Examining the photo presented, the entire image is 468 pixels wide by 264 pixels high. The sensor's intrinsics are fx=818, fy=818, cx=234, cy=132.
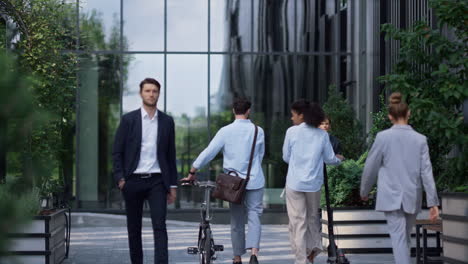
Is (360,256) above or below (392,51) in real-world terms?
below

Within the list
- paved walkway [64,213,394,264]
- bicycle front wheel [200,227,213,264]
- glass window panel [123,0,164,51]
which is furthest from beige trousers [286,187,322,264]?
glass window panel [123,0,164,51]

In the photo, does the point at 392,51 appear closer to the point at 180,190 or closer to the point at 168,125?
the point at 180,190

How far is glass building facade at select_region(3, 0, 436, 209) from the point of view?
20.3 m

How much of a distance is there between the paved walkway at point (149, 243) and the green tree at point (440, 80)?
3139 mm

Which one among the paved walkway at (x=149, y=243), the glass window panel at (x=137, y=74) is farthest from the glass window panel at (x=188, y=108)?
the paved walkway at (x=149, y=243)

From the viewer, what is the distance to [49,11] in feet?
34.3

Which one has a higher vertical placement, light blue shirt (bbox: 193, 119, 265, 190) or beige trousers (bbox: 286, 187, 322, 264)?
light blue shirt (bbox: 193, 119, 265, 190)

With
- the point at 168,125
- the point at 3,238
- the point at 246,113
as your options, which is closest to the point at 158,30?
the point at 246,113

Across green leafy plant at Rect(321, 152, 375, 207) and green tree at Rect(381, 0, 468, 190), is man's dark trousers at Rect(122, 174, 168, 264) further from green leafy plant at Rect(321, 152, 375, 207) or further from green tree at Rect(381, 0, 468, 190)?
green leafy plant at Rect(321, 152, 375, 207)

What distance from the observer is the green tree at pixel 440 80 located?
7461 mm

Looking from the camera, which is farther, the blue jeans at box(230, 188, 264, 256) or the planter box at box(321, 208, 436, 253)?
the planter box at box(321, 208, 436, 253)

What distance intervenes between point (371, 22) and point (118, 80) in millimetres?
6471

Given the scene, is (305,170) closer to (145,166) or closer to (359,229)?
(145,166)

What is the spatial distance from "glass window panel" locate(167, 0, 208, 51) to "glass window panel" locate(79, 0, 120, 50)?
4.41 feet
